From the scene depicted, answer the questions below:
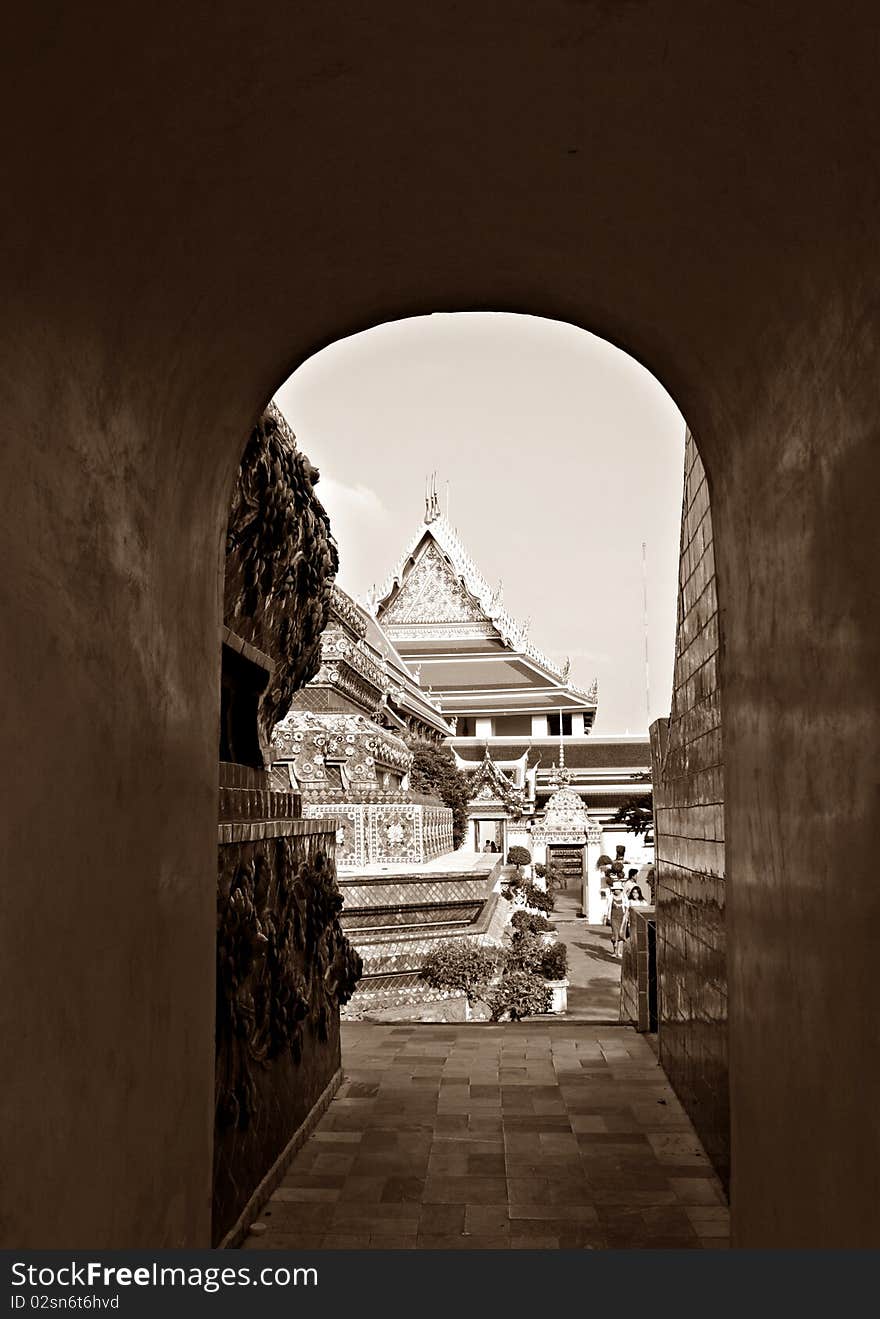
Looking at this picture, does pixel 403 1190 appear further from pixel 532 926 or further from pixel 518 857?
pixel 518 857

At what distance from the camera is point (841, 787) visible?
2.63 m

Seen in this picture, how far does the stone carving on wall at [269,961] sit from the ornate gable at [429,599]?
31.0 m

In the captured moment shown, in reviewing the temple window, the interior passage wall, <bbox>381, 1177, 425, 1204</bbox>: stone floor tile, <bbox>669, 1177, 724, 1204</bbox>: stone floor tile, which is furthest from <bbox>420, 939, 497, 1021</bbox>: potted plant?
the temple window

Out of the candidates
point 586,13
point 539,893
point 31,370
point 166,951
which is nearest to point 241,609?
point 166,951

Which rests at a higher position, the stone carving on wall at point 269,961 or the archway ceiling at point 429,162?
the archway ceiling at point 429,162

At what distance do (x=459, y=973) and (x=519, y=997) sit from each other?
825 millimetres

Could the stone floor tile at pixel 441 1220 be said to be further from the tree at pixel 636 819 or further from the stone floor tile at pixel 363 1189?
the tree at pixel 636 819

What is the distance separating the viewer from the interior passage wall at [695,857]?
17.1ft

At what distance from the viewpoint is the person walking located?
19.4 metres

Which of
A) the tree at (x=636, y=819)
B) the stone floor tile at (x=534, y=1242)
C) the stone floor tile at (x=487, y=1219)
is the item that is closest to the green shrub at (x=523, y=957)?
the tree at (x=636, y=819)

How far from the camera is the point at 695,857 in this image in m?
5.97

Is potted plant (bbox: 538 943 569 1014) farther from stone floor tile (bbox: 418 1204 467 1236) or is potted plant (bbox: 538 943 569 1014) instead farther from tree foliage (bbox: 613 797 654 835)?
stone floor tile (bbox: 418 1204 467 1236)

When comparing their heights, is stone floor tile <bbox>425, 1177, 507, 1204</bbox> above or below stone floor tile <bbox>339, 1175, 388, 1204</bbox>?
above

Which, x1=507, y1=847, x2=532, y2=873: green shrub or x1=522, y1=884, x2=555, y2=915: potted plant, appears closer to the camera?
x1=522, y1=884, x2=555, y2=915: potted plant
